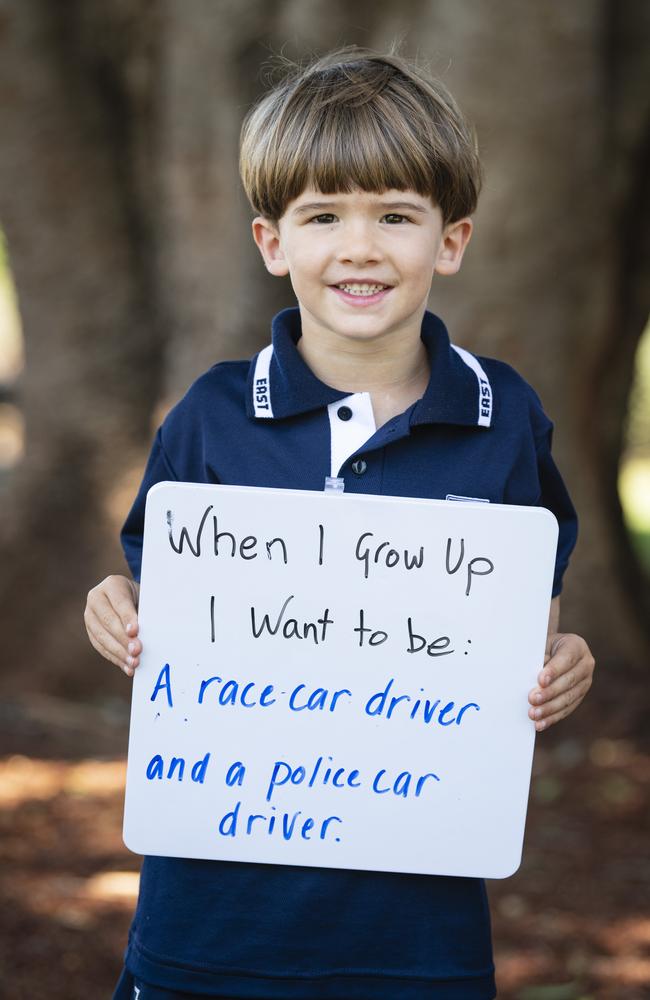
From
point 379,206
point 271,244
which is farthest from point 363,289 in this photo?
point 271,244

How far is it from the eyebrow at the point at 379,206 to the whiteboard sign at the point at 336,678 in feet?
1.48

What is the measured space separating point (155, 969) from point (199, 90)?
12.7 feet

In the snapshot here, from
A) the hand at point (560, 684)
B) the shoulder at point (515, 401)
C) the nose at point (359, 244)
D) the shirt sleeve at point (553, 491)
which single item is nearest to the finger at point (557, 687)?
the hand at point (560, 684)

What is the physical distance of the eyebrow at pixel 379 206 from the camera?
1885 millimetres

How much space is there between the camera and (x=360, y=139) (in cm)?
187

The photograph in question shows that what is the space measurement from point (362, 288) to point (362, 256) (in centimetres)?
6

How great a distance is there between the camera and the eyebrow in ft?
6.18

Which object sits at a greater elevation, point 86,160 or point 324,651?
point 86,160

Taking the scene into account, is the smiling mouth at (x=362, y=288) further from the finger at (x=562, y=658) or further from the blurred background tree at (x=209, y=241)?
the blurred background tree at (x=209, y=241)

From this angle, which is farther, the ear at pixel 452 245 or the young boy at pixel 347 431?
the ear at pixel 452 245

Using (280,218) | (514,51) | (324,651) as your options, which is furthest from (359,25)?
(324,651)

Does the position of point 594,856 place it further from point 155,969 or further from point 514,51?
point 514,51

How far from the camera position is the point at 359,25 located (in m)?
4.55

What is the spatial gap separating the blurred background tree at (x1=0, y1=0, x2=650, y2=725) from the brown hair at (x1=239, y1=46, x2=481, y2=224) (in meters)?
2.30
